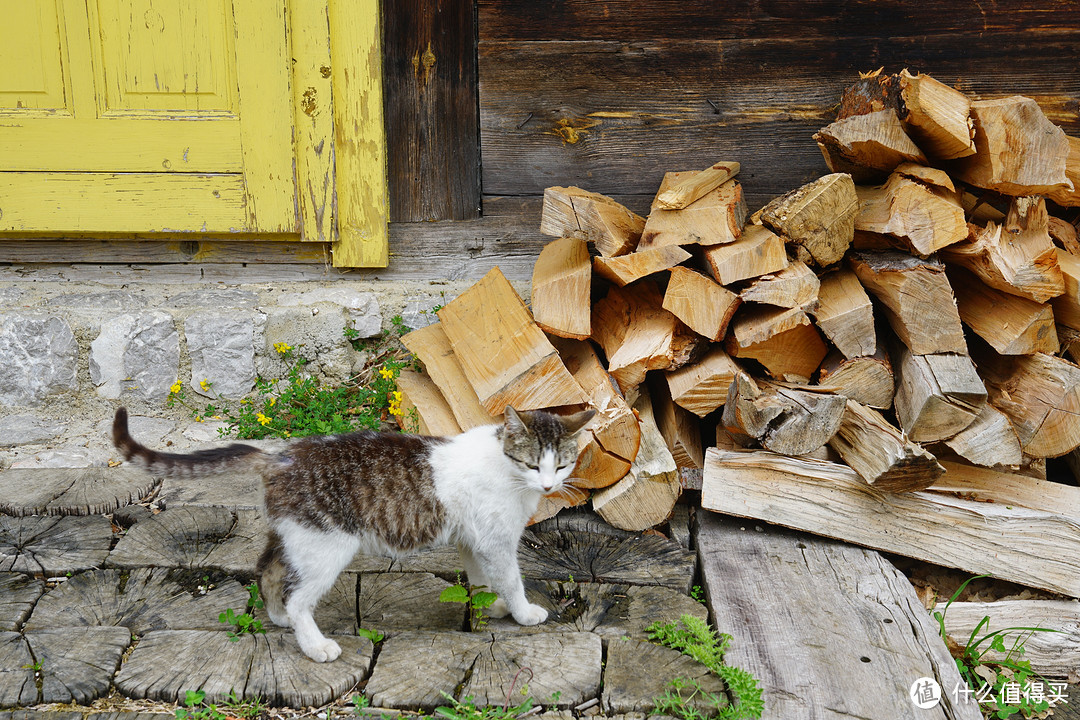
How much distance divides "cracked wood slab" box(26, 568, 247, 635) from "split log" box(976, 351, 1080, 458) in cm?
301

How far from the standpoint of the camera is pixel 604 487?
3248 millimetres

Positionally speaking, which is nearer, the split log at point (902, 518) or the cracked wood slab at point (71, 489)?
the split log at point (902, 518)

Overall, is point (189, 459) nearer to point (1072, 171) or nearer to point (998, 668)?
point (998, 668)

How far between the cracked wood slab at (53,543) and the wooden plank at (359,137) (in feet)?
5.72

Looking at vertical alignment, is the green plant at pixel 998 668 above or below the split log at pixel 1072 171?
below

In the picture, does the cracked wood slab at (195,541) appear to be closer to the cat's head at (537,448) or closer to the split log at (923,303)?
the cat's head at (537,448)

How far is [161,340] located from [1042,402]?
4.09 metres

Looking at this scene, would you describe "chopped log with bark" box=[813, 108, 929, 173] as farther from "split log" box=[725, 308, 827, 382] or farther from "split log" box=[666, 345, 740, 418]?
"split log" box=[666, 345, 740, 418]

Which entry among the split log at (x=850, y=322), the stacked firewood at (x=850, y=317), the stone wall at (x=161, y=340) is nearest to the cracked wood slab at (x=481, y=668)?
the stacked firewood at (x=850, y=317)

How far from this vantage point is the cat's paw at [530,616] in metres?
2.65

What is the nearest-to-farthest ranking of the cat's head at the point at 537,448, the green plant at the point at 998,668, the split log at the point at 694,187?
the cat's head at the point at 537,448 < the green plant at the point at 998,668 < the split log at the point at 694,187

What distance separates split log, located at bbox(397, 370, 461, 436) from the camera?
140 inches

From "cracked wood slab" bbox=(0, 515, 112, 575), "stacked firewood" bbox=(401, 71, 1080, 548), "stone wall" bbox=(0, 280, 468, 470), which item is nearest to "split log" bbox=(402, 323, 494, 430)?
"stacked firewood" bbox=(401, 71, 1080, 548)

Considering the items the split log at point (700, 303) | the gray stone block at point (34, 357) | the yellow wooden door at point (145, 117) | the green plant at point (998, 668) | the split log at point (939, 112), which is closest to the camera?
the green plant at point (998, 668)
